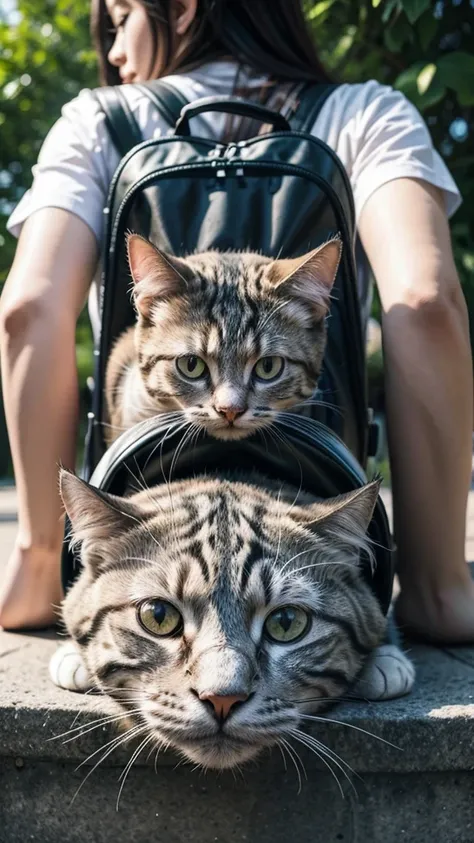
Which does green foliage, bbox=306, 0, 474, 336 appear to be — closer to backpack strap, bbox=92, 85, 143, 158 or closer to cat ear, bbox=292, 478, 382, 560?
backpack strap, bbox=92, 85, 143, 158

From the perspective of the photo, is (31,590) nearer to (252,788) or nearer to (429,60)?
(252,788)

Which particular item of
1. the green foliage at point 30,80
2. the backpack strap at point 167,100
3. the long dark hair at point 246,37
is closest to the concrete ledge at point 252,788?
the backpack strap at point 167,100

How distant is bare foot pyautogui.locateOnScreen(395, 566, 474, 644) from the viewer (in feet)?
6.18

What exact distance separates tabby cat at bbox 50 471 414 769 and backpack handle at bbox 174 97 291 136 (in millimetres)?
742

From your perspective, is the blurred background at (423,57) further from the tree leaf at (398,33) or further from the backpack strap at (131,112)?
the backpack strap at (131,112)

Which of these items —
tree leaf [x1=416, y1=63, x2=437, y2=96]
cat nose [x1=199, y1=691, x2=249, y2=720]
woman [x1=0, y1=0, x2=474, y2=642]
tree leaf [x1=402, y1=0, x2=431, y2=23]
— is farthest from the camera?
tree leaf [x1=416, y1=63, x2=437, y2=96]

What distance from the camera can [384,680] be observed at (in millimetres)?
1558

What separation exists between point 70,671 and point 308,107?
1.29m

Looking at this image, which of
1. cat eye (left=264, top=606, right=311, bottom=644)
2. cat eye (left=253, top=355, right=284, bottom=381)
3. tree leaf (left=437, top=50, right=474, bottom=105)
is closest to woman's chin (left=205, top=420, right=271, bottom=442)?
cat eye (left=253, top=355, right=284, bottom=381)

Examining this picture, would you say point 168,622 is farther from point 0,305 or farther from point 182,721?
point 0,305

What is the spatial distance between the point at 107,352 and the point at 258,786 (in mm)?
913

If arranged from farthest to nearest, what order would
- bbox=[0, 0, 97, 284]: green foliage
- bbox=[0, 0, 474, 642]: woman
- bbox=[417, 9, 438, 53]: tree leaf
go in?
bbox=[0, 0, 97, 284]: green foliage
bbox=[417, 9, 438, 53]: tree leaf
bbox=[0, 0, 474, 642]: woman

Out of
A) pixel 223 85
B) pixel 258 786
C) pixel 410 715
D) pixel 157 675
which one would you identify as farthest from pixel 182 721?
pixel 223 85

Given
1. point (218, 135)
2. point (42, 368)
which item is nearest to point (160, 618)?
point (42, 368)
